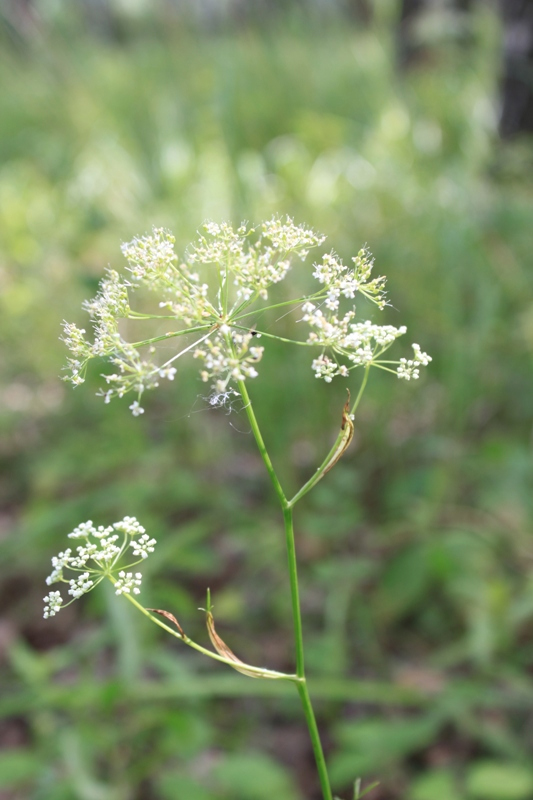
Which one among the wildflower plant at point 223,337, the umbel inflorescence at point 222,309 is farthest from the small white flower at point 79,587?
the umbel inflorescence at point 222,309

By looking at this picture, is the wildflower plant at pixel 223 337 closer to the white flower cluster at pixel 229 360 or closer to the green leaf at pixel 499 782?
the white flower cluster at pixel 229 360

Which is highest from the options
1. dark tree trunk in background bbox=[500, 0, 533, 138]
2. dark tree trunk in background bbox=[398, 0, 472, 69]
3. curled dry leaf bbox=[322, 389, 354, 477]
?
dark tree trunk in background bbox=[398, 0, 472, 69]

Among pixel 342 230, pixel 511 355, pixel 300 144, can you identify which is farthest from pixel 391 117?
pixel 511 355

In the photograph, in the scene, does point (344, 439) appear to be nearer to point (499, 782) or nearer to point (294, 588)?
point (294, 588)

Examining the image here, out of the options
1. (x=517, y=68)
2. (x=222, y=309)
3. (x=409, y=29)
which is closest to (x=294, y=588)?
(x=222, y=309)

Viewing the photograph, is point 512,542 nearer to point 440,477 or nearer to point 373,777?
point 440,477

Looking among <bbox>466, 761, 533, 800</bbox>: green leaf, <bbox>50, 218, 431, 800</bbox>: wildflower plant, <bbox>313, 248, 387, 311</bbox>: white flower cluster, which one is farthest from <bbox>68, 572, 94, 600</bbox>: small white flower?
<bbox>466, 761, 533, 800</bbox>: green leaf

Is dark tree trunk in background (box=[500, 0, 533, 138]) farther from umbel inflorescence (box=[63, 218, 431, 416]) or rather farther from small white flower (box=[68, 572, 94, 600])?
small white flower (box=[68, 572, 94, 600])
